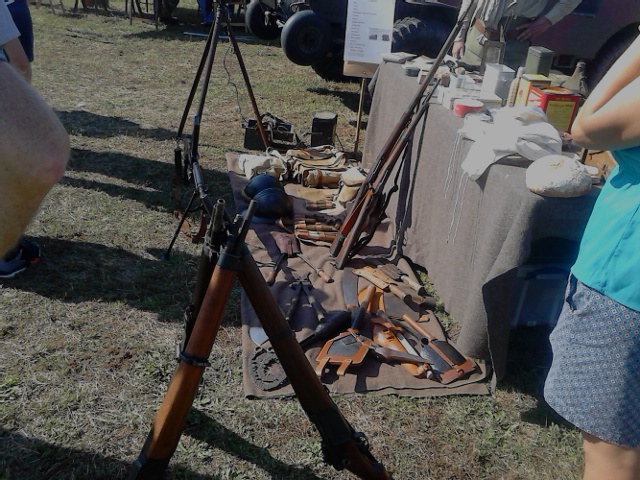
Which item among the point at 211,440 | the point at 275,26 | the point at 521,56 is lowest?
the point at 211,440

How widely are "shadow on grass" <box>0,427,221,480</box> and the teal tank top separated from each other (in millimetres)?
1618

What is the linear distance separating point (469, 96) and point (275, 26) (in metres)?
6.11

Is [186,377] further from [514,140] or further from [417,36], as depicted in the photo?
[417,36]

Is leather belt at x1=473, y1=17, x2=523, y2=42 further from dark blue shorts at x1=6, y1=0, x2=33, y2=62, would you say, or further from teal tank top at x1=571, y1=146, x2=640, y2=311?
dark blue shorts at x1=6, y1=0, x2=33, y2=62

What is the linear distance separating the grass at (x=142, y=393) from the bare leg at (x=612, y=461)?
2.65 ft

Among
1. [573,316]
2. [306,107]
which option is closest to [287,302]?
[573,316]

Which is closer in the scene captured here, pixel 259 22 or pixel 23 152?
pixel 23 152

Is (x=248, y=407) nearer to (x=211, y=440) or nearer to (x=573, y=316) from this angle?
(x=211, y=440)

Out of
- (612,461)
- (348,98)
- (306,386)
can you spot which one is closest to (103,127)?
(348,98)

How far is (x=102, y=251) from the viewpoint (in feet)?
12.5

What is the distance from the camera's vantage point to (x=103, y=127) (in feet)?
19.6

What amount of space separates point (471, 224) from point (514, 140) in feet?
1.68

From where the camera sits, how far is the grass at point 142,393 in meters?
2.39

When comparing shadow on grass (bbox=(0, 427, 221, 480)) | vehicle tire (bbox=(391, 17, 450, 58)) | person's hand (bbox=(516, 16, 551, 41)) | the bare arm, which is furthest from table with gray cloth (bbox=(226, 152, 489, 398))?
vehicle tire (bbox=(391, 17, 450, 58))
